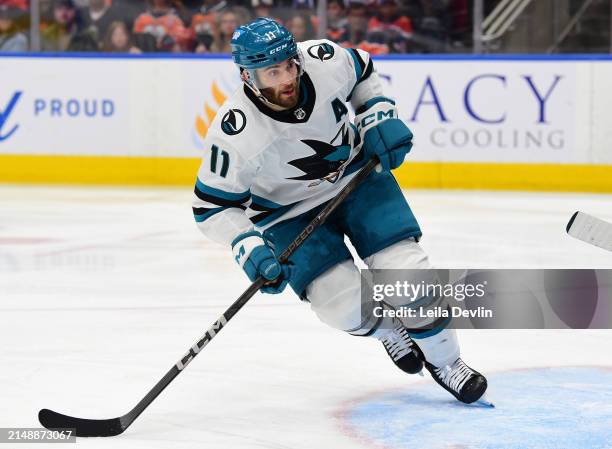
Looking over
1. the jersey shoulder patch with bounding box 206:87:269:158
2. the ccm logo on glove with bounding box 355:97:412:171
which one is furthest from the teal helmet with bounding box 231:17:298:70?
the ccm logo on glove with bounding box 355:97:412:171

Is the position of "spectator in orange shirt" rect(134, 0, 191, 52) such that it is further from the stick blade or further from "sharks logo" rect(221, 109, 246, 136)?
the stick blade

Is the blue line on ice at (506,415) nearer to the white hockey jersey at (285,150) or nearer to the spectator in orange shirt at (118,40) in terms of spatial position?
the white hockey jersey at (285,150)

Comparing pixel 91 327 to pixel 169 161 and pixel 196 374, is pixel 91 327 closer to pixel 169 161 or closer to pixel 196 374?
pixel 196 374

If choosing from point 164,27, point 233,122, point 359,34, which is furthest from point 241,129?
point 164,27

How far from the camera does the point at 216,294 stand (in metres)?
Answer: 4.37

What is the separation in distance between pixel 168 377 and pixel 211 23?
567 cm

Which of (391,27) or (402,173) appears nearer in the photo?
(402,173)

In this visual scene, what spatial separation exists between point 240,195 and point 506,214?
391 cm

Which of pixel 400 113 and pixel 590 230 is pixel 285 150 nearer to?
pixel 590 230

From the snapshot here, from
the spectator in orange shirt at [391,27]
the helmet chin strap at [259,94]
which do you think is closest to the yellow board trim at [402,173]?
the spectator in orange shirt at [391,27]

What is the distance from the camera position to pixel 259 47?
8.82 feet

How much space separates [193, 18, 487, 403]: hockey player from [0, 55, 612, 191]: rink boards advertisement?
180 inches

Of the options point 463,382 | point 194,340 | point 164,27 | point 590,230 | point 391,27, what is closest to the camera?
point 590,230

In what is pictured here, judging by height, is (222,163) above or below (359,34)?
above
